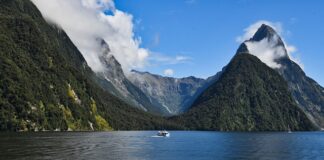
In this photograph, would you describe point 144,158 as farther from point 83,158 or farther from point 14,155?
point 14,155

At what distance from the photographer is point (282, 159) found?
424ft

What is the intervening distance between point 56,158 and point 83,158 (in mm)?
6561

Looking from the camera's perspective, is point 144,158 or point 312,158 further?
point 312,158

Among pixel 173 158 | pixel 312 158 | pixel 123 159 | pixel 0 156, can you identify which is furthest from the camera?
pixel 312 158

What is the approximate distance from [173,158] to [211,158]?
11.1m

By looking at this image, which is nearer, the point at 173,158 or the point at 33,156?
the point at 33,156

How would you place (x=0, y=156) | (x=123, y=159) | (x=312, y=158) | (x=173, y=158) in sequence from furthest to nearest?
(x=312, y=158), (x=173, y=158), (x=123, y=159), (x=0, y=156)

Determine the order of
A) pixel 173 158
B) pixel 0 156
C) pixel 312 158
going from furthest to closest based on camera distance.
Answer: pixel 312 158 < pixel 173 158 < pixel 0 156

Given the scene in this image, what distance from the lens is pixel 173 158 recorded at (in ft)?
413

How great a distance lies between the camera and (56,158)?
111375 mm

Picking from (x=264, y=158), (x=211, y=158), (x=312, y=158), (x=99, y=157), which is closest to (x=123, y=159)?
(x=99, y=157)

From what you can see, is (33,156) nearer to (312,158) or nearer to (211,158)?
(211,158)

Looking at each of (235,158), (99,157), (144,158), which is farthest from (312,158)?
(99,157)

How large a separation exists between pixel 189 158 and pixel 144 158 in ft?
43.6
